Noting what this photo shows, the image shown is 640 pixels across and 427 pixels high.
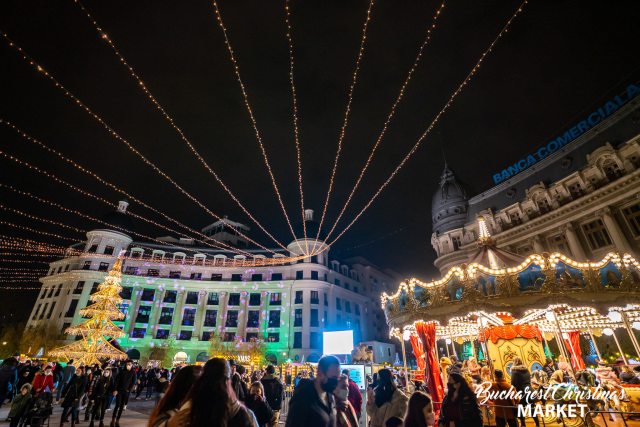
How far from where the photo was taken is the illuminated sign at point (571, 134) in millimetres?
17947

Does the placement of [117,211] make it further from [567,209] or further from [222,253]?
[567,209]

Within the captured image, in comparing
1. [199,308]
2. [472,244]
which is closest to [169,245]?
[199,308]

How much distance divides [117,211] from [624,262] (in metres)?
51.5

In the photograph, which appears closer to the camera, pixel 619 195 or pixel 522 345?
pixel 522 345

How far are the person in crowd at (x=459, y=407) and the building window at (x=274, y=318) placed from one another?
120ft

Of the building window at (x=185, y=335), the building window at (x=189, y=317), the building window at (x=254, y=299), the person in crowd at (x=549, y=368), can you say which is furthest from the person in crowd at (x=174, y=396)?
the building window at (x=189, y=317)

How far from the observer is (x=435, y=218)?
32469mm

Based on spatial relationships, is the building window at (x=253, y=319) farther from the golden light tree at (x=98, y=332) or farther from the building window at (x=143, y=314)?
the golden light tree at (x=98, y=332)

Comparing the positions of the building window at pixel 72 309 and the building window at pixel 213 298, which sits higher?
the building window at pixel 213 298

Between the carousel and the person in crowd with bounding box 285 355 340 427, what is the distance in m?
7.21

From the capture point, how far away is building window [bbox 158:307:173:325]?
127 feet

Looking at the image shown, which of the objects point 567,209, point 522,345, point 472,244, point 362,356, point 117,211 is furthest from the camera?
point 117,211

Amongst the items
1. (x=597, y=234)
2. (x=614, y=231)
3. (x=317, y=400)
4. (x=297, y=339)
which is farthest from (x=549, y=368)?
(x=297, y=339)

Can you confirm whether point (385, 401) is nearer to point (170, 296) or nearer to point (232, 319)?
point (232, 319)
